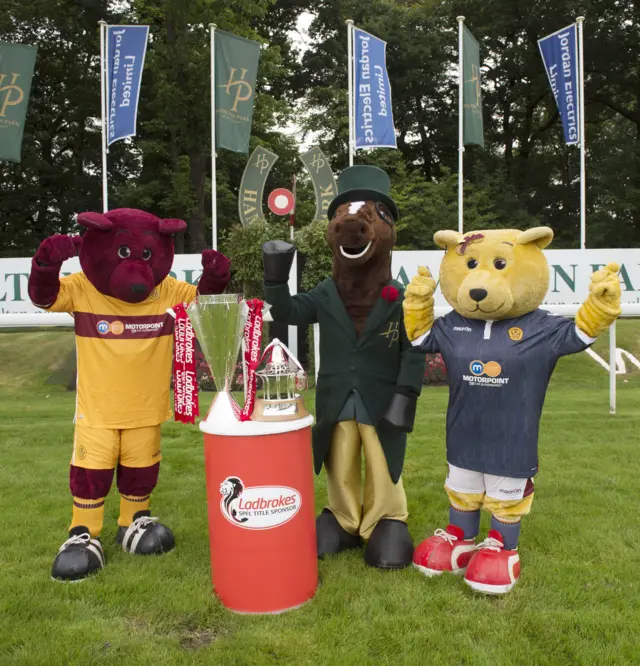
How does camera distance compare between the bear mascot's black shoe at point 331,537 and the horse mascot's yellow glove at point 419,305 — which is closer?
the horse mascot's yellow glove at point 419,305

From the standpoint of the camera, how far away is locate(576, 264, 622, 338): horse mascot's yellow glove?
2.86 meters

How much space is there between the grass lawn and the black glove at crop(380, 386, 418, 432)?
0.73 m

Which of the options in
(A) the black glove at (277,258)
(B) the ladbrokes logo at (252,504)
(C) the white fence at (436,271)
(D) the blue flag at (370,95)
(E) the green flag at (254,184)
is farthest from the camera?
(E) the green flag at (254,184)

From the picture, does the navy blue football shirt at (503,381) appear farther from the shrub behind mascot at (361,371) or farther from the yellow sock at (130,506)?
the yellow sock at (130,506)

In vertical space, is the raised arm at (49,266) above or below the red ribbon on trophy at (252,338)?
above

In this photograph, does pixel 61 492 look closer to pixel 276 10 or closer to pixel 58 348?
pixel 58 348

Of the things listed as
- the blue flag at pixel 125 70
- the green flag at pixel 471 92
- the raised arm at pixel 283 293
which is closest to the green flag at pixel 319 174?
the green flag at pixel 471 92

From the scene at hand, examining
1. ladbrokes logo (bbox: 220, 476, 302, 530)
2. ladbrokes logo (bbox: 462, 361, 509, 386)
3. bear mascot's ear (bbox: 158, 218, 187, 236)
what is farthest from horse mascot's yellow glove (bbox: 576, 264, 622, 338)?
bear mascot's ear (bbox: 158, 218, 187, 236)

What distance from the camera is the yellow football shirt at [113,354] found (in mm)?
3428

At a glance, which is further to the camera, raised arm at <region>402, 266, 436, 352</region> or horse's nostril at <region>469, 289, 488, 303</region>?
raised arm at <region>402, 266, 436, 352</region>

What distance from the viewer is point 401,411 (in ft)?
10.8

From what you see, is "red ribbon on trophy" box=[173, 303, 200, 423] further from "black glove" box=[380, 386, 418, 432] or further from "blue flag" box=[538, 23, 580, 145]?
"blue flag" box=[538, 23, 580, 145]

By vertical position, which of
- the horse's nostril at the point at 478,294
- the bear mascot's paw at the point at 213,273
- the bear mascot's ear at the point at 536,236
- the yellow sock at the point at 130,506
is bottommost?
the yellow sock at the point at 130,506

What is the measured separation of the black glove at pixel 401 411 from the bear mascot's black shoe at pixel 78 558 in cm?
158
